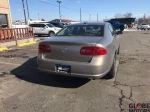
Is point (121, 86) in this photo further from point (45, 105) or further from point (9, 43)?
point (9, 43)

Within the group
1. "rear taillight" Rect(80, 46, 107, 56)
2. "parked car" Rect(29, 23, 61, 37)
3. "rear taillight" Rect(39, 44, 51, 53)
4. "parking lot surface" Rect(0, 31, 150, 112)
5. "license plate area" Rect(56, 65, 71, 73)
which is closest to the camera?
"parking lot surface" Rect(0, 31, 150, 112)

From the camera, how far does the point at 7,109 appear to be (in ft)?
11.1

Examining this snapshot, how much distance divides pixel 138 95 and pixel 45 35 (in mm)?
17413

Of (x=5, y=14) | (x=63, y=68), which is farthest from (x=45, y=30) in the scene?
(x=63, y=68)

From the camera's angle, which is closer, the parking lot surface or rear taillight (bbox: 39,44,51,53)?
the parking lot surface

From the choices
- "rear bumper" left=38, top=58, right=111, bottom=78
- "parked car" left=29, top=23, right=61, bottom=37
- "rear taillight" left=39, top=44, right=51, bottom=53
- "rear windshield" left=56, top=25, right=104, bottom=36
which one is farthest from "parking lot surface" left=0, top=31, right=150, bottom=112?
"parked car" left=29, top=23, right=61, bottom=37

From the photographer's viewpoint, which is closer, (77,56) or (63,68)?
(77,56)

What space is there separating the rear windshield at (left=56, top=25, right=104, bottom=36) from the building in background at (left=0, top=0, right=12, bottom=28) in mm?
10481

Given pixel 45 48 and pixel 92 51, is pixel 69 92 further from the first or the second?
pixel 45 48

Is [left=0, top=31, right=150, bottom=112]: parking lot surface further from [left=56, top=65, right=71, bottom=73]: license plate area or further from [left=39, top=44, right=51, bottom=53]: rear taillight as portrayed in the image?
[left=39, top=44, right=51, bottom=53]: rear taillight

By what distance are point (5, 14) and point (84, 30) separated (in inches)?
449

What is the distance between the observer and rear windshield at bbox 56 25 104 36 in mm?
4734

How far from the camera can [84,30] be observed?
4.91m

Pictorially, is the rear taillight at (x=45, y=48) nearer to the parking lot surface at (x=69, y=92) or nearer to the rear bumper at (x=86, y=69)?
the rear bumper at (x=86, y=69)
